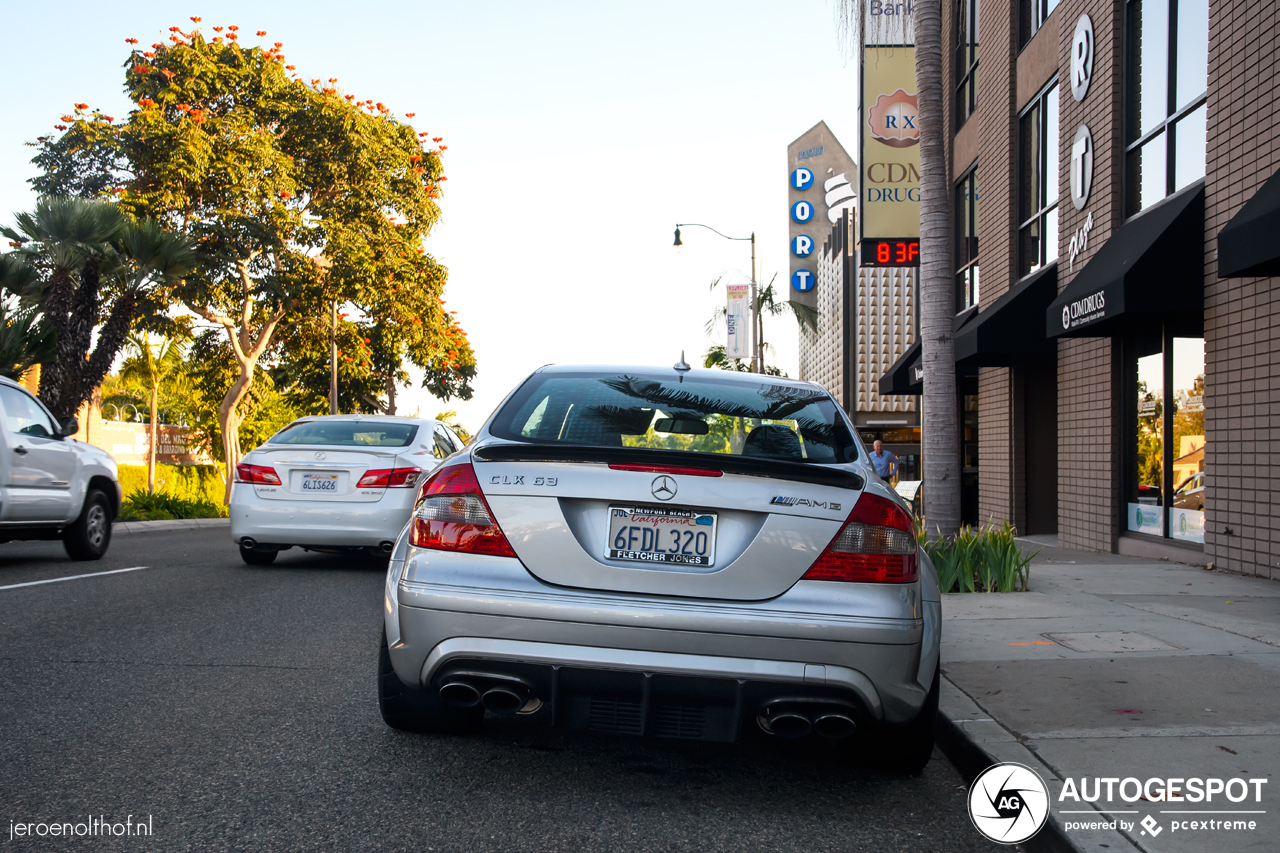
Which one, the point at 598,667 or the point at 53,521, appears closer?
the point at 598,667

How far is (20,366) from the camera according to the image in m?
17.9

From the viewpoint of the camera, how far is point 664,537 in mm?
3531

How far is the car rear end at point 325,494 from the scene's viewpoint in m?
9.63

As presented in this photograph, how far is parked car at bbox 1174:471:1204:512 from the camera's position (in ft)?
33.6

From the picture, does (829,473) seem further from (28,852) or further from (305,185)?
(305,185)

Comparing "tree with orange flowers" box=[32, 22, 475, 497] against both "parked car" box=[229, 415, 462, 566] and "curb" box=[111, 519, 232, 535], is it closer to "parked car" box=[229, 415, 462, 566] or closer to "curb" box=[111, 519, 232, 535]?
"curb" box=[111, 519, 232, 535]

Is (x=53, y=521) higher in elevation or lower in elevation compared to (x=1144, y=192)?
lower

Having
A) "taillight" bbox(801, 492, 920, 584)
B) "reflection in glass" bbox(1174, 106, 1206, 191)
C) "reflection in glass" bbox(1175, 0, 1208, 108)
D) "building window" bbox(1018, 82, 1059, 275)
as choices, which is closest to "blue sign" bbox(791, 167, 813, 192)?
"building window" bbox(1018, 82, 1059, 275)

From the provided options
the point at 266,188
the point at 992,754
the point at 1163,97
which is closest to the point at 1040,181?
the point at 1163,97

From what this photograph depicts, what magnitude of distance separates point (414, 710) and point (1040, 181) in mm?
13317

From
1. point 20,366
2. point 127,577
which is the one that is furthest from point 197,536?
point 127,577

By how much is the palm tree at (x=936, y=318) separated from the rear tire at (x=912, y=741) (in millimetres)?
5715

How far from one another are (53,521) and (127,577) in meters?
1.43

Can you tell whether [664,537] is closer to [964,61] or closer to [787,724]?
[787,724]
